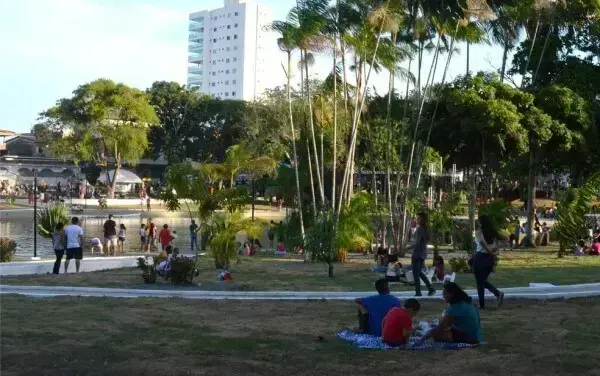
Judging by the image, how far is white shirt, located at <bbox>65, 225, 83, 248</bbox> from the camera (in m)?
15.8

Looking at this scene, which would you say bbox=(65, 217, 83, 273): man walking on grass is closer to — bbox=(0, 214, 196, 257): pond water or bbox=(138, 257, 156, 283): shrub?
bbox=(138, 257, 156, 283): shrub

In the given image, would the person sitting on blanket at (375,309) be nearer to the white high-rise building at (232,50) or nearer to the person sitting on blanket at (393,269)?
the person sitting on blanket at (393,269)

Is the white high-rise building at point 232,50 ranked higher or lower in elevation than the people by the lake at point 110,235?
higher

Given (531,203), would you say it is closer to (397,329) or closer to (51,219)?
(51,219)

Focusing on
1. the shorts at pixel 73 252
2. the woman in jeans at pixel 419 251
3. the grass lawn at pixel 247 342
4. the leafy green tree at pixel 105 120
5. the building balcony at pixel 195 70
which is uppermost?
the building balcony at pixel 195 70

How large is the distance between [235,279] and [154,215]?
125ft

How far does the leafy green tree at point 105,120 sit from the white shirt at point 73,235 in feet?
164

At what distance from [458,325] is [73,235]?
996 cm

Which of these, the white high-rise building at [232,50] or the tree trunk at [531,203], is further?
the white high-rise building at [232,50]

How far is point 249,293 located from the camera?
42.3 feet

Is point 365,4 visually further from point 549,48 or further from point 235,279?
point 549,48

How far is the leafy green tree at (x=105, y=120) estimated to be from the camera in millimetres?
65062

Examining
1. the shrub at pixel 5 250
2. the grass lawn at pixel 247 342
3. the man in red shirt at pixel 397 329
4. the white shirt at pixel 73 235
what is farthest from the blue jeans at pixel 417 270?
the shrub at pixel 5 250

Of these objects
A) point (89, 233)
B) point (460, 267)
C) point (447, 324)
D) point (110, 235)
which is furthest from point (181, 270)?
point (89, 233)
